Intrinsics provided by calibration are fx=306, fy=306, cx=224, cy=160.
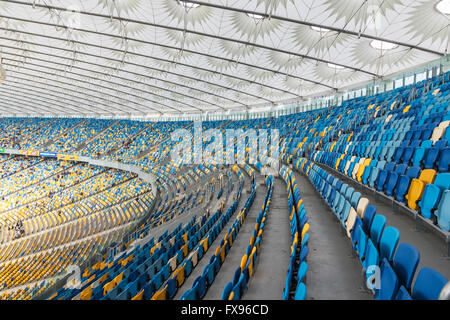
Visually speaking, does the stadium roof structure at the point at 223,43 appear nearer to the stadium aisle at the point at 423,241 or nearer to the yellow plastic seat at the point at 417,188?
the yellow plastic seat at the point at 417,188

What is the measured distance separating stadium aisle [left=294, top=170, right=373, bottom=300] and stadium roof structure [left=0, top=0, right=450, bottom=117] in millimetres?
10207

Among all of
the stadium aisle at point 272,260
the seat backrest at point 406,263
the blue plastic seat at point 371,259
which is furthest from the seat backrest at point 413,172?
the seat backrest at point 406,263

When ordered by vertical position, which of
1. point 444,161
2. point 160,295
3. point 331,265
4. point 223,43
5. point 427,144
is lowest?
point 160,295

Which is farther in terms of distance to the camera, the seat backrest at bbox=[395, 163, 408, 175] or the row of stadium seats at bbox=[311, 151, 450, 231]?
the seat backrest at bbox=[395, 163, 408, 175]

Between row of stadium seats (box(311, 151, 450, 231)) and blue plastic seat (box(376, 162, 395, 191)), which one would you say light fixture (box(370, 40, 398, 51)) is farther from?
blue plastic seat (box(376, 162, 395, 191))

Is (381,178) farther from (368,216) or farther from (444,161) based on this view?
(368,216)

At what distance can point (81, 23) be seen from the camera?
16.2 meters

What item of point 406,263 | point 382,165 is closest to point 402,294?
point 406,263

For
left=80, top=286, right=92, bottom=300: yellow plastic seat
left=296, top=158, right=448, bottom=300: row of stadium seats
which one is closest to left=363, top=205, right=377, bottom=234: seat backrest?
left=296, top=158, right=448, bottom=300: row of stadium seats

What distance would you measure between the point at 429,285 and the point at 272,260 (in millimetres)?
2835

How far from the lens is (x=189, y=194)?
1328cm

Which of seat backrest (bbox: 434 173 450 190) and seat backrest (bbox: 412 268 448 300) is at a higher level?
seat backrest (bbox: 434 173 450 190)

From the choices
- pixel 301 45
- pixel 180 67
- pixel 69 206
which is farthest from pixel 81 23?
pixel 69 206

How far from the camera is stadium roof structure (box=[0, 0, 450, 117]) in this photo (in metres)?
12.6
